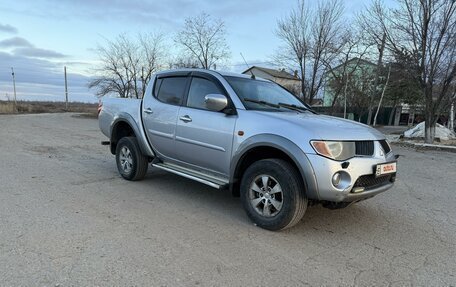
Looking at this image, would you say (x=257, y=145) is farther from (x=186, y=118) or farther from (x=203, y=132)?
(x=186, y=118)

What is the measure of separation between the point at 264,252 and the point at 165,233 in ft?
3.67

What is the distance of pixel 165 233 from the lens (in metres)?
4.02

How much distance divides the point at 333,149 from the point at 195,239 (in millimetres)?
1743

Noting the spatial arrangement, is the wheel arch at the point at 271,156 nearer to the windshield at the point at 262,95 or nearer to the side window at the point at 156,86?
the windshield at the point at 262,95

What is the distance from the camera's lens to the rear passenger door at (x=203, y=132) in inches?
182

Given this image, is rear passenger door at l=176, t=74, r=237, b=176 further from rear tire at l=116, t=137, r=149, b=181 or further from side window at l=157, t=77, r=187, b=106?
rear tire at l=116, t=137, r=149, b=181

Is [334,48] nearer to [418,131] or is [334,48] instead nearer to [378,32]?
[378,32]

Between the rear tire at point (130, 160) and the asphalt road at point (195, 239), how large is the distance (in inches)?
7.4

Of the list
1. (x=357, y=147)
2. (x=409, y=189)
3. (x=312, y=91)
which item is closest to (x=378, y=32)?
(x=312, y=91)

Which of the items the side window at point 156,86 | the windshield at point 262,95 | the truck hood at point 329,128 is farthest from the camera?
the side window at point 156,86

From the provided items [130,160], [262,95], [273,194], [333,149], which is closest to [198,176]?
[273,194]

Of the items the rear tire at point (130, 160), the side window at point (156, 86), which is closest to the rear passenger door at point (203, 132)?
the side window at point (156, 86)

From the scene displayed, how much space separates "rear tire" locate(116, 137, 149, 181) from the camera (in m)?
6.09

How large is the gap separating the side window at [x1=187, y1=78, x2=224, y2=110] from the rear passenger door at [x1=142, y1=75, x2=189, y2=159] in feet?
0.57
